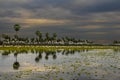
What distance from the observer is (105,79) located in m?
30.8

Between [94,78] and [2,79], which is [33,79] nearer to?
[2,79]

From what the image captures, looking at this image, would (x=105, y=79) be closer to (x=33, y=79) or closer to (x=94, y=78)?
(x=94, y=78)

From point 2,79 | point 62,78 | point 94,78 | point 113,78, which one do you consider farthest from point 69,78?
point 2,79

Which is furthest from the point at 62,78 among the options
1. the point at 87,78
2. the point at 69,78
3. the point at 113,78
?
the point at 113,78

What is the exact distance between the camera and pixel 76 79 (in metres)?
30.8

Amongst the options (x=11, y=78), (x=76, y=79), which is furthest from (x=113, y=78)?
(x=11, y=78)

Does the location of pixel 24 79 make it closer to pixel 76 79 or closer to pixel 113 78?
pixel 76 79

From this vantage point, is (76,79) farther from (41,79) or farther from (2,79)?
(2,79)

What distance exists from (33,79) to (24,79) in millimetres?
947

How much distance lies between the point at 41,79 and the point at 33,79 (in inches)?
32.9

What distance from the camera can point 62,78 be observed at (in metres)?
31.8

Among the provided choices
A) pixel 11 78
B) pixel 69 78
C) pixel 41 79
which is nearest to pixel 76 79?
pixel 69 78

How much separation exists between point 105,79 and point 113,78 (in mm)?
1295

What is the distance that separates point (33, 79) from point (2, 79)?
10.7ft
